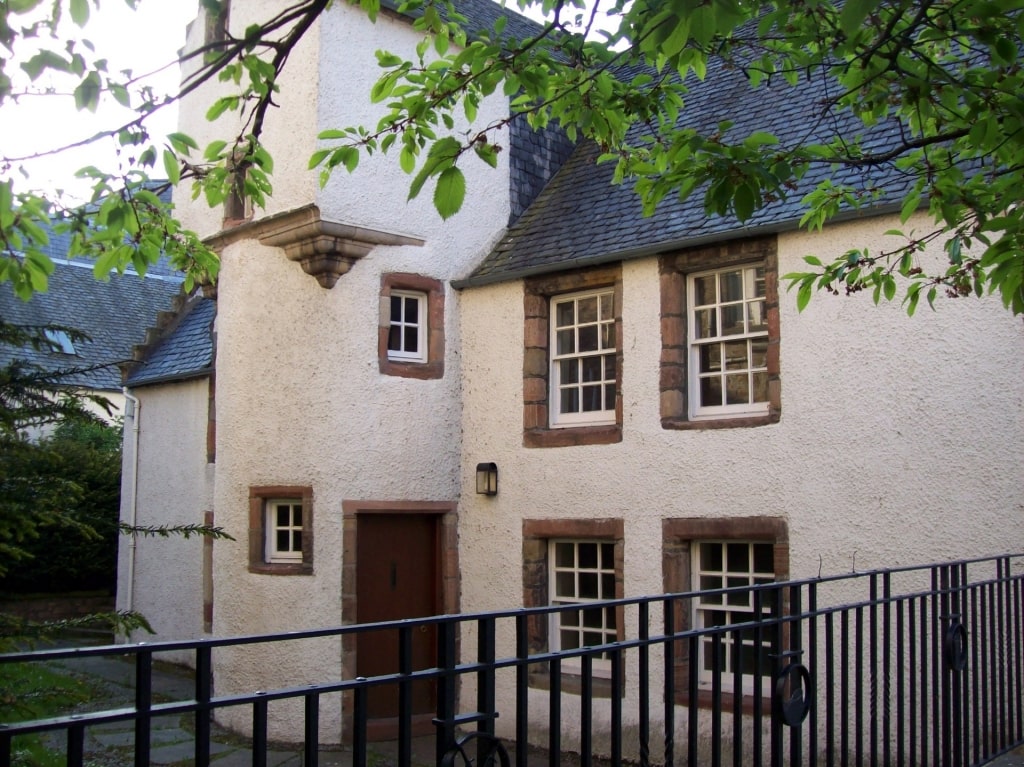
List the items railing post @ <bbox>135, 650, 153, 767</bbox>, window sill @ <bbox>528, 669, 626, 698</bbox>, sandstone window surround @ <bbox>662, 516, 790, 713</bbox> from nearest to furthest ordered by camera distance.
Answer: railing post @ <bbox>135, 650, 153, 767</bbox> → sandstone window surround @ <bbox>662, 516, 790, 713</bbox> → window sill @ <bbox>528, 669, 626, 698</bbox>

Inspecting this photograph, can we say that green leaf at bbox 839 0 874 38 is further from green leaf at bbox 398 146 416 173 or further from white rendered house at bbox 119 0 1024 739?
white rendered house at bbox 119 0 1024 739

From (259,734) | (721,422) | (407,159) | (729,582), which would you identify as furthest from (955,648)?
(729,582)

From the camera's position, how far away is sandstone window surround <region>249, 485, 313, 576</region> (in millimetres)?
10945

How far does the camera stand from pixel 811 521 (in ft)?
29.8

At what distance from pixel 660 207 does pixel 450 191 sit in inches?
273

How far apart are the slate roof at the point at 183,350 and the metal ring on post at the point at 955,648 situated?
36.5 feet

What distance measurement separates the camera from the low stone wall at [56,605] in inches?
679

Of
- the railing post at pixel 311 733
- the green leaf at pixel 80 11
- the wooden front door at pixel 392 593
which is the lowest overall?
the wooden front door at pixel 392 593

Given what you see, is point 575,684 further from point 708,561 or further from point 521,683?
point 521,683

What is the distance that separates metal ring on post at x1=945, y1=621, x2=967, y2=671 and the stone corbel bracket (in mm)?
7493

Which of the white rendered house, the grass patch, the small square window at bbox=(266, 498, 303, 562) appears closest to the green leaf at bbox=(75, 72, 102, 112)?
the grass patch

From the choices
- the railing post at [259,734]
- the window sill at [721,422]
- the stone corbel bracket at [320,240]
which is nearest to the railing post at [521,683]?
the railing post at [259,734]

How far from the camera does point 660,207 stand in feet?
35.3

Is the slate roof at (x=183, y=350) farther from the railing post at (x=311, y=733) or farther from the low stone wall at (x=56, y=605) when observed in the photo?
the railing post at (x=311, y=733)
